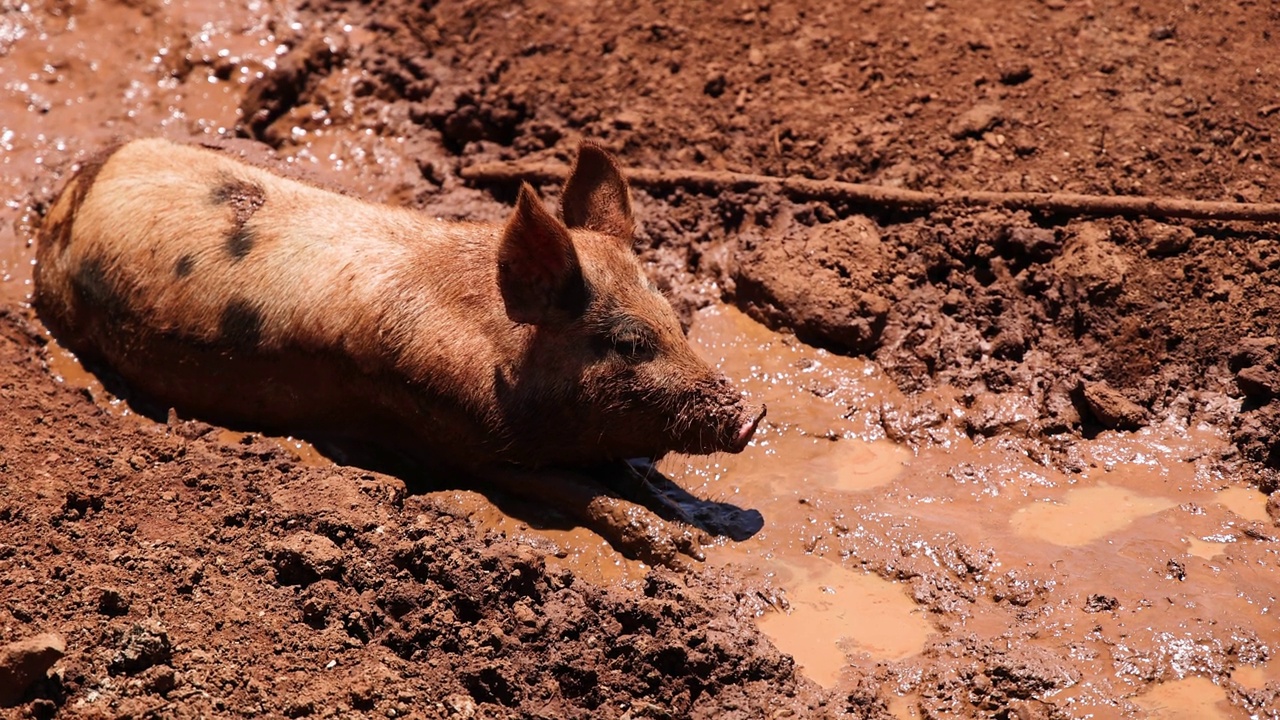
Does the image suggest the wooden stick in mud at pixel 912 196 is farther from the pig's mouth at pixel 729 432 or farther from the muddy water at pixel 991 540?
the pig's mouth at pixel 729 432

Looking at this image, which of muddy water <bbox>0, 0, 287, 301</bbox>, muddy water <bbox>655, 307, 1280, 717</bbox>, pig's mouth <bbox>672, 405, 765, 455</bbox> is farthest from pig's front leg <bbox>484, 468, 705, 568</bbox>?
muddy water <bbox>0, 0, 287, 301</bbox>

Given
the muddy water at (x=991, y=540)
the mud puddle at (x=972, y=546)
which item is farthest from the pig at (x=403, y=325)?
the muddy water at (x=991, y=540)

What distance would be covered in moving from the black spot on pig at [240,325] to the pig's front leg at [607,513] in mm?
1596

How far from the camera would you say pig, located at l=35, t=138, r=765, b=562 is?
265 inches

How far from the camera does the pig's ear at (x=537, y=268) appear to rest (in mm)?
6406

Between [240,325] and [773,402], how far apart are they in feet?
10.3

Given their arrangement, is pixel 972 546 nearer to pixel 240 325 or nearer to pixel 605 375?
pixel 605 375

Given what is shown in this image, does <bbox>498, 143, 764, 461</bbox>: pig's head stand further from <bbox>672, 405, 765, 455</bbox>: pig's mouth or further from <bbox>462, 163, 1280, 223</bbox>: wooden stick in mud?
<bbox>462, 163, 1280, 223</bbox>: wooden stick in mud

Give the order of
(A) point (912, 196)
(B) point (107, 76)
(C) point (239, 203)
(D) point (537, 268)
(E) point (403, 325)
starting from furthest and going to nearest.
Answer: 1. (B) point (107, 76)
2. (A) point (912, 196)
3. (C) point (239, 203)
4. (E) point (403, 325)
5. (D) point (537, 268)

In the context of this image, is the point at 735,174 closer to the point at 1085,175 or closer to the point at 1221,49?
the point at 1085,175

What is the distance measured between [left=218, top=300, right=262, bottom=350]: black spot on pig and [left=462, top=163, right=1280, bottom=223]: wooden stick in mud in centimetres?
249

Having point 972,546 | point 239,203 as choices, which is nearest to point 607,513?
point 972,546

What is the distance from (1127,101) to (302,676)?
254 inches

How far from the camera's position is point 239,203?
7.54 m
